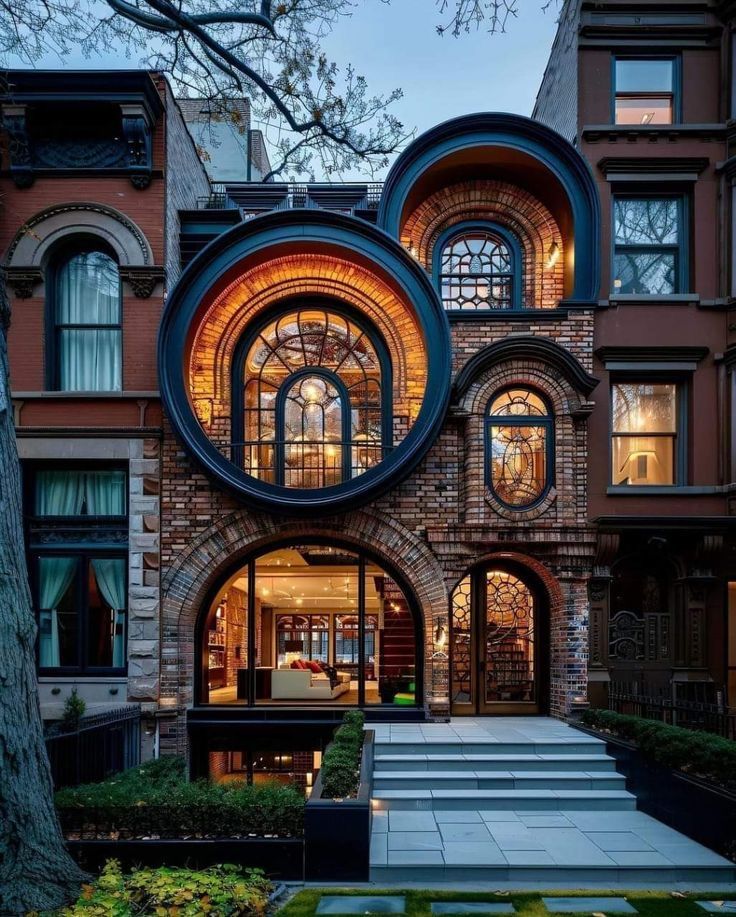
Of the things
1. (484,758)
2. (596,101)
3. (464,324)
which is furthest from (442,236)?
(484,758)

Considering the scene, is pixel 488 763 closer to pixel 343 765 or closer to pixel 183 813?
pixel 343 765

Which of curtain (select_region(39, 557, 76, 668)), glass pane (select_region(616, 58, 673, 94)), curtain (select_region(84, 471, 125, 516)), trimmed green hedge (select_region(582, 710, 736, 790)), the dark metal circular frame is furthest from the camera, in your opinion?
glass pane (select_region(616, 58, 673, 94))

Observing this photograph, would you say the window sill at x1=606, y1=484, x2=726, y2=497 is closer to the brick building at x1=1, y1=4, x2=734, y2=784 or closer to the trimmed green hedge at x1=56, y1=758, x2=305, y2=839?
the brick building at x1=1, y1=4, x2=734, y2=784

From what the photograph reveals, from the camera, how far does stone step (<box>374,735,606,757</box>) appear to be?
33.4ft

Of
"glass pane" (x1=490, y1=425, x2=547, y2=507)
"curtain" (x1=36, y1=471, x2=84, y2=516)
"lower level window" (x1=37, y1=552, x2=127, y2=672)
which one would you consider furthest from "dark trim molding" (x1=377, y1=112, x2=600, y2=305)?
"lower level window" (x1=37, y1=552, x2=127, y2=672)

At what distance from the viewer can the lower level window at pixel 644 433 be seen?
42.4 ft

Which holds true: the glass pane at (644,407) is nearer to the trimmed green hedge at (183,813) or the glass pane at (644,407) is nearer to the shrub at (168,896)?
the trimmed green hedge at (183,813)

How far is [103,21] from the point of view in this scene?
8.34 m

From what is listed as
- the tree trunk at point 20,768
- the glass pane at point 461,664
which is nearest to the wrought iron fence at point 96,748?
the tree trunk at point 20,768

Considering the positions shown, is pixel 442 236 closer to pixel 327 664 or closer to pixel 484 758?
pixel 327 664

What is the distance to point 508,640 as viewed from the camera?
1299cm

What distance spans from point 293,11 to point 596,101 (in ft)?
22.4

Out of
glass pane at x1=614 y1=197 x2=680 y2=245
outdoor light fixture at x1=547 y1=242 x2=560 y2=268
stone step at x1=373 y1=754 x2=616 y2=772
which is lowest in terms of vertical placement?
stone step at x1=373 y1=754 x2=616 y2=772

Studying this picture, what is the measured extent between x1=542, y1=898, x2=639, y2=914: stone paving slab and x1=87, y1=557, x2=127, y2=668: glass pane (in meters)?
8.16
